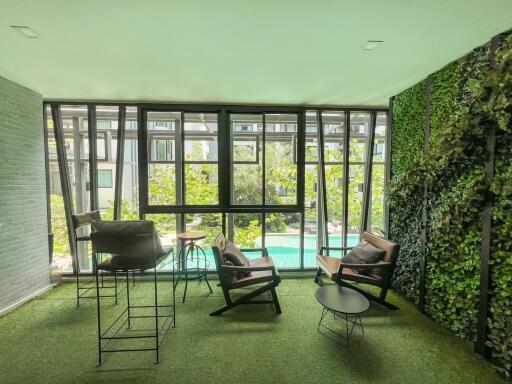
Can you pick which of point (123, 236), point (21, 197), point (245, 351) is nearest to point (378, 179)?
point (245, 351)

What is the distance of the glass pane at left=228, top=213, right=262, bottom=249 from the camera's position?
4.02 meters

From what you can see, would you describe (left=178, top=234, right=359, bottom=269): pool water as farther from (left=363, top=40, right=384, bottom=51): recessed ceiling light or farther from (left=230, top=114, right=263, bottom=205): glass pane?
(left=363, top=40, right=384, bottom=51): recessed ceiling light

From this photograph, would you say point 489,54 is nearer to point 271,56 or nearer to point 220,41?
point 271,56

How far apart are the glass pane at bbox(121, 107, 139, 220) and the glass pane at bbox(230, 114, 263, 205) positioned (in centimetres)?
163

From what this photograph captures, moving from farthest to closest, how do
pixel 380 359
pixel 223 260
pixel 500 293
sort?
pixel 223 260 < pixel 380 359 < pixel 500 293

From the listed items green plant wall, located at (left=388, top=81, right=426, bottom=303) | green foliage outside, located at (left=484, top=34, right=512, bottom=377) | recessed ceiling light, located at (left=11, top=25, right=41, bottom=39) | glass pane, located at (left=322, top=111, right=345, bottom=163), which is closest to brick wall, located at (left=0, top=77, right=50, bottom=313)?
recessed ceiling light, located at (left=11, top=25, right=41, bottom=39)

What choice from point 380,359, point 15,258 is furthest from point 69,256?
point 380,359

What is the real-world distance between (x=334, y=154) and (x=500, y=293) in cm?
269

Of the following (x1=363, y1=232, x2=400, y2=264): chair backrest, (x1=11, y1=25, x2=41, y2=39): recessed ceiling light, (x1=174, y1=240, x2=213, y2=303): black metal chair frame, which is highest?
(x1=11, y1=25, x2=41, y2=39): recessed ceiling light

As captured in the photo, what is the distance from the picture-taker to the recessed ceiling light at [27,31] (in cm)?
193

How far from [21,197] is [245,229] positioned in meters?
3.20

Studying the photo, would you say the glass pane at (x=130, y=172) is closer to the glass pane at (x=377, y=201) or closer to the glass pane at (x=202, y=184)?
the glass pane at (x=202, y=184)

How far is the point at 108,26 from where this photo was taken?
1898mm

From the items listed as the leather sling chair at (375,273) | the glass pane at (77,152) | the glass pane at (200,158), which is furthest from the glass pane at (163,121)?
the leather sling chair at (375,273)
